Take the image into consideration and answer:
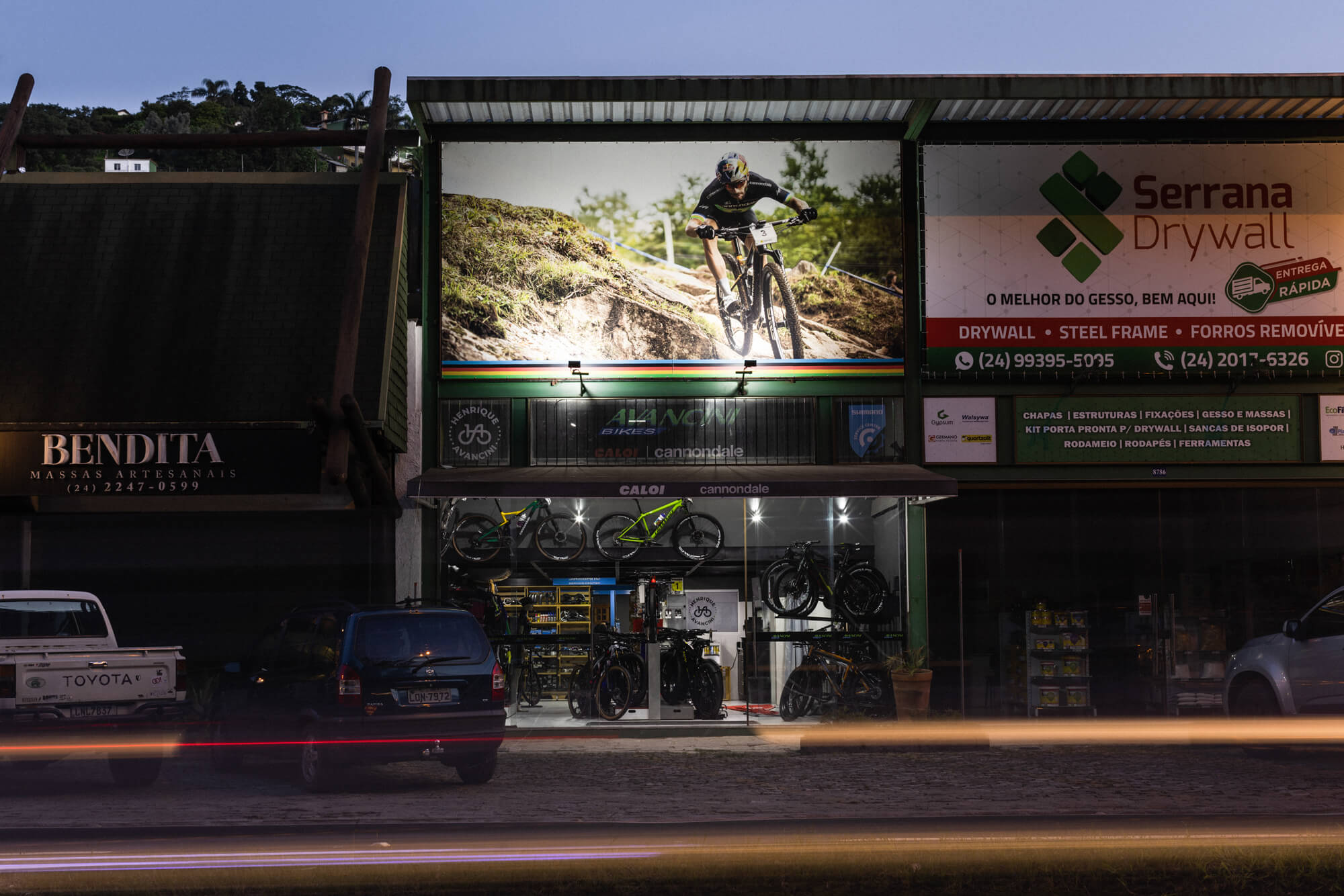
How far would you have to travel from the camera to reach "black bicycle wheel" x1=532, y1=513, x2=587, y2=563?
2011cm

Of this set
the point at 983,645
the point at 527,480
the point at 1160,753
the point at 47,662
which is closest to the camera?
the point at 47,662

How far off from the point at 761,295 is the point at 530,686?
6.55 metres

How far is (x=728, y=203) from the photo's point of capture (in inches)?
776

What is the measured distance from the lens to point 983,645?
19422 mm

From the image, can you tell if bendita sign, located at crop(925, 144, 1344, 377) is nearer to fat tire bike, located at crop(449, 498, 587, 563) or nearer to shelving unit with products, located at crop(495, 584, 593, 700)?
fat tire bike, located at crop(449, 498, 587, 563)

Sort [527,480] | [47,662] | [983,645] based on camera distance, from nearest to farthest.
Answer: [47,662], [527,480], [983,645]

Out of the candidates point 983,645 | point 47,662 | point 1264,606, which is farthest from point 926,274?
point 47,662

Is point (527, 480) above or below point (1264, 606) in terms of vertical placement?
above

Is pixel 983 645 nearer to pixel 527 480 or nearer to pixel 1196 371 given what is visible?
pixel 1196 371

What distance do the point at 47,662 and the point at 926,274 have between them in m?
12.6

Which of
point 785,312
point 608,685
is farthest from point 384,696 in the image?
point 785,312

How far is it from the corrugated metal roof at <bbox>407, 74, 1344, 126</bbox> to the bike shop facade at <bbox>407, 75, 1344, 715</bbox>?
0.12m

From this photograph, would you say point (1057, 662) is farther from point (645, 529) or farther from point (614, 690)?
point (614, 690)

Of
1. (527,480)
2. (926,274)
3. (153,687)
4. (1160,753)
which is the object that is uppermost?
(926,274)
